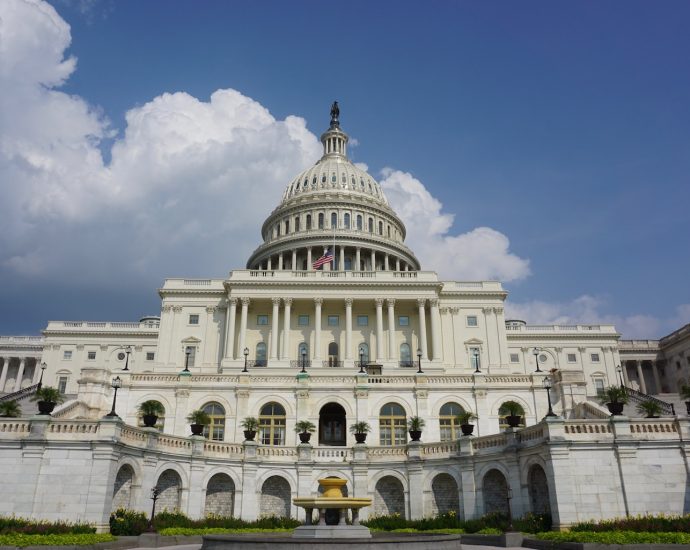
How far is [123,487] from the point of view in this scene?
1226 inches

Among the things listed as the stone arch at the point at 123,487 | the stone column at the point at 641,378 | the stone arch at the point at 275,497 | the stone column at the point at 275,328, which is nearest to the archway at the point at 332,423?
the stone arch at the point at 275,497

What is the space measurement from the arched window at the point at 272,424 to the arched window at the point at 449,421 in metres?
12.9

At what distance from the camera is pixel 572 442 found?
28234mm

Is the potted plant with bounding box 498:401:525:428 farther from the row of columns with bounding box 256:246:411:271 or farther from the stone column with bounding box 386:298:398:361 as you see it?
the row of columns with bounding box 256:246:411:271

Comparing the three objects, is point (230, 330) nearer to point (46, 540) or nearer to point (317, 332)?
point (317, 332)

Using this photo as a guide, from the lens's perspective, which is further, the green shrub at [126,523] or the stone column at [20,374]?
the stone column at [20,374]

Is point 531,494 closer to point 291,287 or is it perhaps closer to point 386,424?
point 386,424

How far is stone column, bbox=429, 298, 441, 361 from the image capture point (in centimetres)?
7789

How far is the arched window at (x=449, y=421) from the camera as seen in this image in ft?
156

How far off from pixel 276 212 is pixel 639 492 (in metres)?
99.6

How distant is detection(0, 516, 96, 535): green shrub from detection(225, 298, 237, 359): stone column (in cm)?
4975

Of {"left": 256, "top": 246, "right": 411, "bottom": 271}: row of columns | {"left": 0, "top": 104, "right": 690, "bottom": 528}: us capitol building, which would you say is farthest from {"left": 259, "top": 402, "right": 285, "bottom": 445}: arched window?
{"left": 256, "top": 246, "right": 411, "bottom": 271}: row of columns

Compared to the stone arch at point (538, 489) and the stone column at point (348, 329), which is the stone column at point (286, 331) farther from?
the stone arch at point (538, 489)

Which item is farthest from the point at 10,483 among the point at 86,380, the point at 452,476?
the point at 452,476
